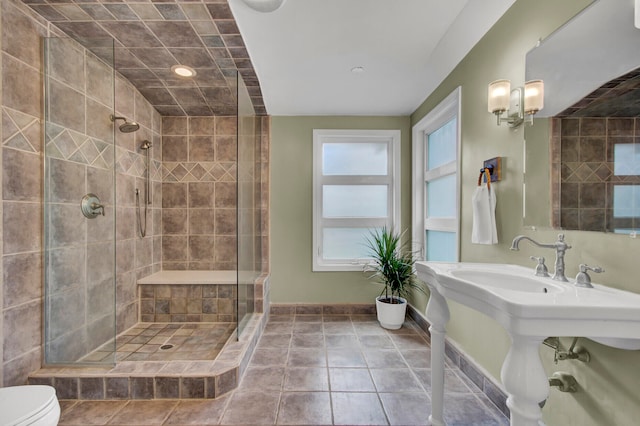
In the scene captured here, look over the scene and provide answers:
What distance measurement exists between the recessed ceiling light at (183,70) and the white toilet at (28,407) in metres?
2.19

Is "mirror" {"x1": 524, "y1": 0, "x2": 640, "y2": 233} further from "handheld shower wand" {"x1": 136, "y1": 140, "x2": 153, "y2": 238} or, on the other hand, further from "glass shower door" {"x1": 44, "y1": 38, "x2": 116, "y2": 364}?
"handheld shower wand" {"x1": 136, "y1": 140, "x2": 153, "y2": 238}

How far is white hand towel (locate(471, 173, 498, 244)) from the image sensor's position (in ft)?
5.50

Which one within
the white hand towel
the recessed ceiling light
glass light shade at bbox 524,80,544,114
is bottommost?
the white hand towel

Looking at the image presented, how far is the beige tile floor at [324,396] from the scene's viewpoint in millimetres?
1604

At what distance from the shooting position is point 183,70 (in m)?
2.39

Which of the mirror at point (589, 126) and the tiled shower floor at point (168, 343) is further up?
the mirror at point (589, 126)

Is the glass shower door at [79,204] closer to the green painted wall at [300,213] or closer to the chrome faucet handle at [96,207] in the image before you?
the chrome faucet handle at [96,207]

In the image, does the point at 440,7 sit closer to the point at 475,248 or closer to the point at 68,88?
the point at 475,248

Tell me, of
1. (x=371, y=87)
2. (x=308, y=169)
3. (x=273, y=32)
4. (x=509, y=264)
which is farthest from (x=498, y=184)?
(x=308, y=169)

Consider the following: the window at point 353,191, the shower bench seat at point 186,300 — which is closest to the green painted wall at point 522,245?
the window at point 353,191

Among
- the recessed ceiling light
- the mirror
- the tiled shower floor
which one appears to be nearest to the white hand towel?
the mirror

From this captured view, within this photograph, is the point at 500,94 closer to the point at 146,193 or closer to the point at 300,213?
the point at 300,213

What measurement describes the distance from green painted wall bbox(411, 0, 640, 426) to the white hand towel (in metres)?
0.05

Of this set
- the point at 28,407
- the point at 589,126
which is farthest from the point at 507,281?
the point at 28,407
